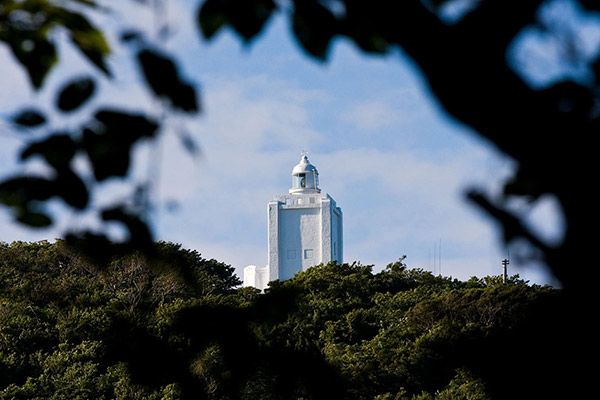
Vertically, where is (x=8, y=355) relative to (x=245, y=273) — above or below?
below

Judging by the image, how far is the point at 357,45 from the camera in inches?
33.2

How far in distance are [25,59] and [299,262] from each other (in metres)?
39.0

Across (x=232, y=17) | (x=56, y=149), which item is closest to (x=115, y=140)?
(x=56, y=149)

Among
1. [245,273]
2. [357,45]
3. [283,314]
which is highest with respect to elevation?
[245,273]

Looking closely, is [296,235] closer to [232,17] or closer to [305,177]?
[305,177]

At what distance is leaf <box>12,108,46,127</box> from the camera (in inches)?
30.9

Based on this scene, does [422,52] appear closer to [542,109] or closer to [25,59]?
[542,109]

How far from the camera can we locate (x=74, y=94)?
773 mm

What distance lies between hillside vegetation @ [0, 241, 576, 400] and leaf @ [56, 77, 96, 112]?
255mm

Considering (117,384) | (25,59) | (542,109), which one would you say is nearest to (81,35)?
(25,59)

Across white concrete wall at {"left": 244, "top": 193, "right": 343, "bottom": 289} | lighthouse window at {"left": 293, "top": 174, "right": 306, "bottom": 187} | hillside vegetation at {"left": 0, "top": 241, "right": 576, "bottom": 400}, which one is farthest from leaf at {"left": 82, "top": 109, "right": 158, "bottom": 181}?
lighthouse window at {"left": 293, "top": 174, "right": 306, "bottom": 187}

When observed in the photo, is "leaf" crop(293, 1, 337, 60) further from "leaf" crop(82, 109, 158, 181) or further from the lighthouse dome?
the lighthouse dome

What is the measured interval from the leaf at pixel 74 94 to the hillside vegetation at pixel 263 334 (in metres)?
0.26

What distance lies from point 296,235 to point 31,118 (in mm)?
39034
